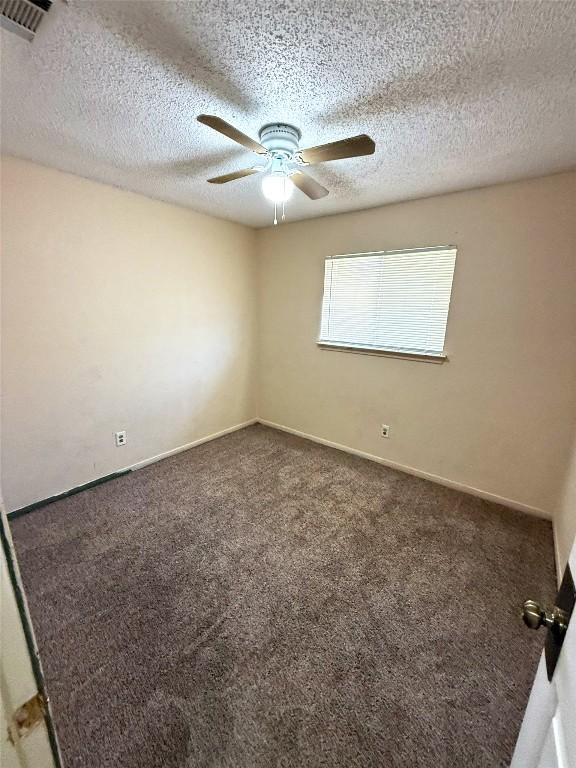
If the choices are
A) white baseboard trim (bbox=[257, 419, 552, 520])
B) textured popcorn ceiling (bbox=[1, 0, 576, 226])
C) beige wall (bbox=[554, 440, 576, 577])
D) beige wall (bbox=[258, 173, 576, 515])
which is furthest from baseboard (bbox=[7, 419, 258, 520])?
beige wall (bbox=[554, 440, 576, 577])

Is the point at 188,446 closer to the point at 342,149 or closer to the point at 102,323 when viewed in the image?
the point at 102,323

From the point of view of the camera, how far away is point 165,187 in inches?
95.2

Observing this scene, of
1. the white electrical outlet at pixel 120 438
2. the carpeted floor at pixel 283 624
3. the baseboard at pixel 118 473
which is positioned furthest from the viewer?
the white electrical outlet at pixel 120 438

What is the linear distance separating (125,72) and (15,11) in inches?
13.5

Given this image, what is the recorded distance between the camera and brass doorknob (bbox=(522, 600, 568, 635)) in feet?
2.00

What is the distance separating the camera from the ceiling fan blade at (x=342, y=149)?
1.28m

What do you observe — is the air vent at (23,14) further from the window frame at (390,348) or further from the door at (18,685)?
the window frame at (390,348)

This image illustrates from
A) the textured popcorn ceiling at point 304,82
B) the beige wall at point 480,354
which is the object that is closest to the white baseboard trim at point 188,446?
the beige wall at point 480,354

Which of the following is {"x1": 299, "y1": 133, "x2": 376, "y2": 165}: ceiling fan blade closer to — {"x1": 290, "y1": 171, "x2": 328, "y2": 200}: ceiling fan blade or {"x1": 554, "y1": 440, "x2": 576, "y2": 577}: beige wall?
{"x1": 290, "y1": 171, "x2": 328, "y2": 200}: ceiling fan blade

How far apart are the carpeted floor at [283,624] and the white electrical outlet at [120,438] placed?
1.31 feet

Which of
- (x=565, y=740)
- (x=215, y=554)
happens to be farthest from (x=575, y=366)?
(x=215, y=554)

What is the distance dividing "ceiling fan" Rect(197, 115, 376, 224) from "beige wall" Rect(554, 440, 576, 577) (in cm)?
220

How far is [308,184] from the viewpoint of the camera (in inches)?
69.5

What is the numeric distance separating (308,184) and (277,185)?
198mm
